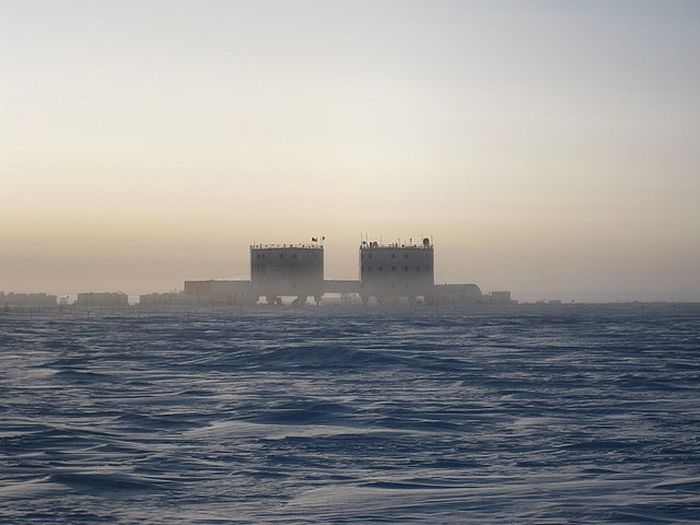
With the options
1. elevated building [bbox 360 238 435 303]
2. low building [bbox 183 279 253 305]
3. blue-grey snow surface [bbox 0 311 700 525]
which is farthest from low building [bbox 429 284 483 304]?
blue-grey snow surface [bbox 0 311 700 525]

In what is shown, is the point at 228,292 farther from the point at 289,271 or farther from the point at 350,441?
the point at 350,441

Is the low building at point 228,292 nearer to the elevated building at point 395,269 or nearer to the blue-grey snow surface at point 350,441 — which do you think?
the elevated building at point 395,269

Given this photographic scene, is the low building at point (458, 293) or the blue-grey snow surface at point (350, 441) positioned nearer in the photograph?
the blue-grey snow surface at point (350, 441)

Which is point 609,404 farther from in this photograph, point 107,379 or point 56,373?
point 56,373

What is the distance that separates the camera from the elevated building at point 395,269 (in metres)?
156

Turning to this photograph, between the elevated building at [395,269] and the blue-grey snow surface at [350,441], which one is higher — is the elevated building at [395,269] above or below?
above

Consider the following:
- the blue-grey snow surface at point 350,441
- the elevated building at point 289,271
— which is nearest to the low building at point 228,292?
the elevated building at point 289,271

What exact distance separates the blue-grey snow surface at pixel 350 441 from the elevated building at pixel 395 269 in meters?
113

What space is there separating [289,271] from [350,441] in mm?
133801

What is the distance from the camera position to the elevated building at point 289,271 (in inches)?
6083

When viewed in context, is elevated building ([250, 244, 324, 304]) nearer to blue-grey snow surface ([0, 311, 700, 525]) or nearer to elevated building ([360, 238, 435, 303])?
elevated building ([360, 238, 435, 303])

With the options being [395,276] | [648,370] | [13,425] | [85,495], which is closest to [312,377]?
[648,370]

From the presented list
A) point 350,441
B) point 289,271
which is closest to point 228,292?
point 289,271

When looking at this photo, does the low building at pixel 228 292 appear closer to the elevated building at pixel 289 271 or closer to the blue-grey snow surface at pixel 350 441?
the elevated building at pixel 289 271
